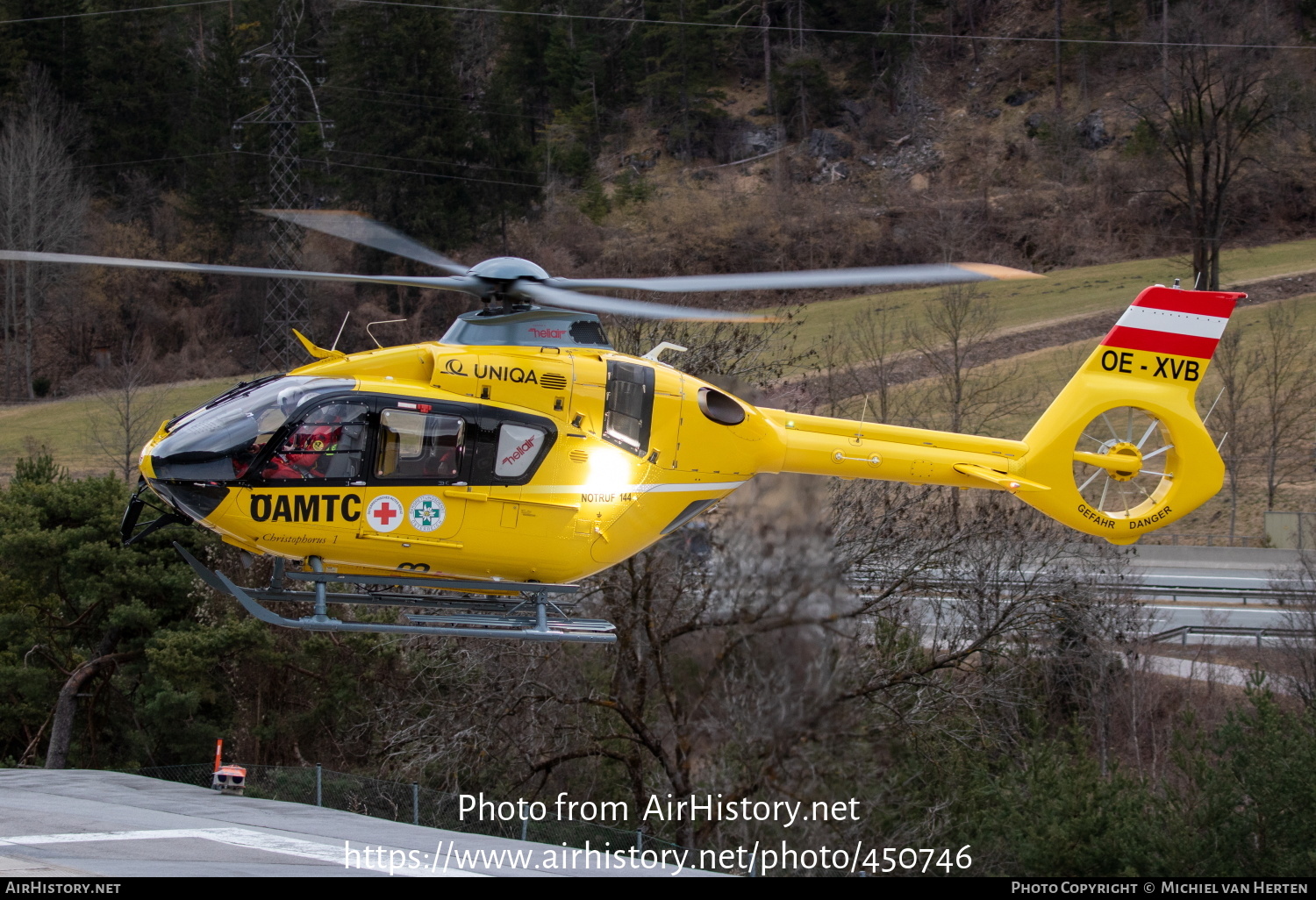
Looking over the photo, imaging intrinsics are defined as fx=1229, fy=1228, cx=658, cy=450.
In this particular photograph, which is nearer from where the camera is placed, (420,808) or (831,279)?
(831,279)

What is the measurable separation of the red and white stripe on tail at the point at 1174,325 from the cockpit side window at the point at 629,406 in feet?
18.2

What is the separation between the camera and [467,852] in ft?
48.2

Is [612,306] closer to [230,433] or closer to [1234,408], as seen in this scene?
[230,433]

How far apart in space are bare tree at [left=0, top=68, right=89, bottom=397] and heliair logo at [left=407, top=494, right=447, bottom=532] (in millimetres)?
52590

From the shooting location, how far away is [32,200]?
56.8 meters

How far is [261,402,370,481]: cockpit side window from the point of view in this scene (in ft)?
36.9

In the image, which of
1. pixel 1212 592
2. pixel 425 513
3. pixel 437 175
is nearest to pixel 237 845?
pixel 425 513

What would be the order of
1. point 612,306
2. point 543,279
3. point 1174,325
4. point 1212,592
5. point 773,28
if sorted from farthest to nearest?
1. point 773,28
2. point 1212,592
3. point 1174,325
4. point 543,279
5. point 612,306

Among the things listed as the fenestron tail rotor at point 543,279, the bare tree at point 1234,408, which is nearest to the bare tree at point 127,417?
the fenestron tail rotor at point 543,279

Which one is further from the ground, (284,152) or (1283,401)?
(284,152)

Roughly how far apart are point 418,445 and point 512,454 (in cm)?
92

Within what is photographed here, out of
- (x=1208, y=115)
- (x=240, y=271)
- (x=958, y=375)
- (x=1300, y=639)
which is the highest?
(x=1208, y=115)

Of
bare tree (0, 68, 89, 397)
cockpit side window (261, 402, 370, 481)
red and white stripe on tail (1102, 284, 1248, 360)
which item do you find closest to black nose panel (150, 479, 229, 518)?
cockpit side window (261, 402, 370, 481)

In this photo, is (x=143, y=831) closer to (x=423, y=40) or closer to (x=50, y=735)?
(x=50, y=735)
